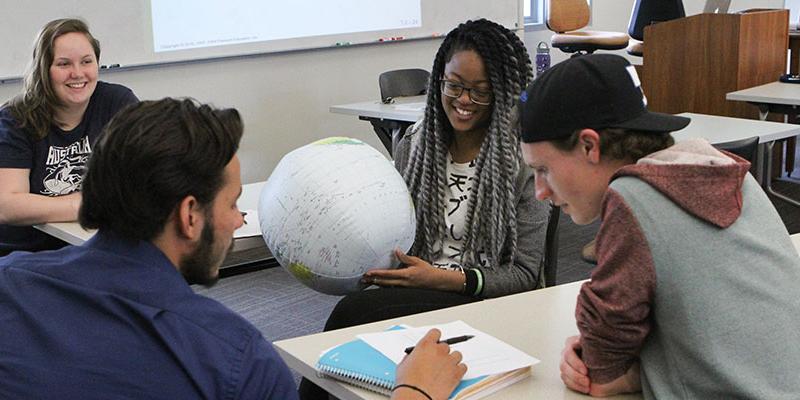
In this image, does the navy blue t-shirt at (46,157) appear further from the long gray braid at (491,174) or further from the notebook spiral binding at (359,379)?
the notebook spiral binding at (359,379)

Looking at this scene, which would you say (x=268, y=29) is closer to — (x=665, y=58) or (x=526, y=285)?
(x=665, y=58)

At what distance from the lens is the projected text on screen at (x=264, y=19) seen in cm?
553

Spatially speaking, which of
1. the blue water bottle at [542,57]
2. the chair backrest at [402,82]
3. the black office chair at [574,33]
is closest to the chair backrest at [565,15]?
the black office chair at [574,33]

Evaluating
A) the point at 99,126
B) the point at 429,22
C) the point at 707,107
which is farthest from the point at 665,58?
the point at 99,126

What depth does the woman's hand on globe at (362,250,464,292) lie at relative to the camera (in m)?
2.31

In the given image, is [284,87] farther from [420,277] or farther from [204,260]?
[204,260]

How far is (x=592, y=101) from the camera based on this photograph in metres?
1.55

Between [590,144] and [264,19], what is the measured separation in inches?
181

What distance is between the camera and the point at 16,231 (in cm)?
306

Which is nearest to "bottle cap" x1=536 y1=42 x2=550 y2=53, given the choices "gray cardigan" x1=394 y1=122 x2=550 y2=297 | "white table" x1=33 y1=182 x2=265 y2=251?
"white table" x1=33 y1=182 x2=265 y2=251

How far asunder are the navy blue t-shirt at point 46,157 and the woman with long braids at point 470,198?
110 cm

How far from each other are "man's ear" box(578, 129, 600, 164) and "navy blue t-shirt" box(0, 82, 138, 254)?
184cm

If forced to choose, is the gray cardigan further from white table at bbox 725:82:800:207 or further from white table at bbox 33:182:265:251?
white table at bbox 725:82:800:207

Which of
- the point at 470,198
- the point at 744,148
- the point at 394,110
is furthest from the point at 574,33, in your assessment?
the point at 470,198
